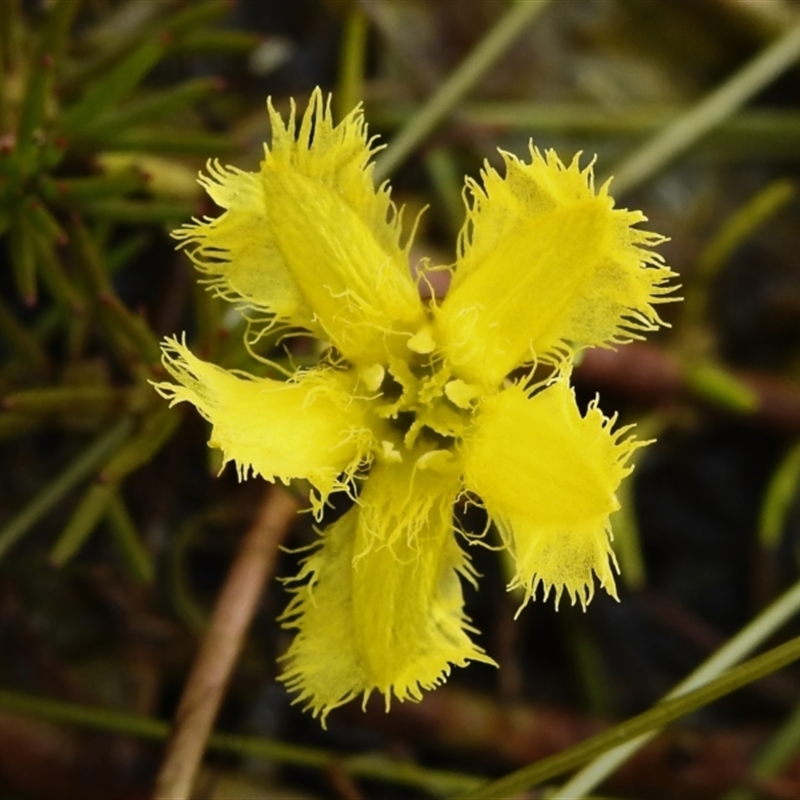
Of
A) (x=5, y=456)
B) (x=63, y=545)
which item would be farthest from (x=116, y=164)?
(x=63, y=545)

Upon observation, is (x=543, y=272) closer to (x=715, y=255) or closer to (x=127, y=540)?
(x=127, y=540)

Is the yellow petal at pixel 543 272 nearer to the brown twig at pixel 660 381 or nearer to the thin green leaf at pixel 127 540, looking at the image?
the thin green leaf at pixel 127 540

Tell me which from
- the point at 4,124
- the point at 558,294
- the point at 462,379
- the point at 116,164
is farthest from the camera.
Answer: the point at 116,164

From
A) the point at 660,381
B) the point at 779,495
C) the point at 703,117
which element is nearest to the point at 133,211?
the point at 660,381

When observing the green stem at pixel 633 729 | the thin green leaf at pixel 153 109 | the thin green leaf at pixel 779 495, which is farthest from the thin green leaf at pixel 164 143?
the thin green leaf at pixel 779 495

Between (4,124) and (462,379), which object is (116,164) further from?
(462,379)

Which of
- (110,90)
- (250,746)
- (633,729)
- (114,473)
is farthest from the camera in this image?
(250,746)
